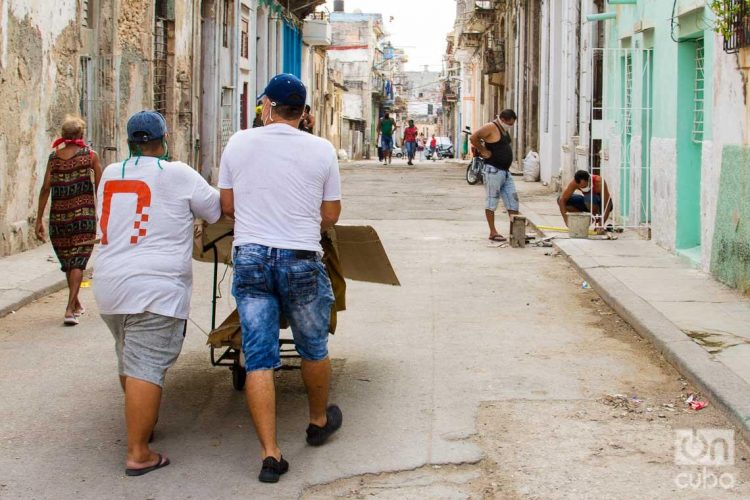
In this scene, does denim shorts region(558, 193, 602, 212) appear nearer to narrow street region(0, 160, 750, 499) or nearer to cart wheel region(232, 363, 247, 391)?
narrow street region(0, 160, 750, 499)

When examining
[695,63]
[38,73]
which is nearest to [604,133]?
[695,63]

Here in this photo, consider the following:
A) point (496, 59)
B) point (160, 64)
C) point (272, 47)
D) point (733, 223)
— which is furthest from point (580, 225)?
point (496, 59)

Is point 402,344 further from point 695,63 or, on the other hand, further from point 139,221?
point 695,63

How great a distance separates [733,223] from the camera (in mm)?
9828

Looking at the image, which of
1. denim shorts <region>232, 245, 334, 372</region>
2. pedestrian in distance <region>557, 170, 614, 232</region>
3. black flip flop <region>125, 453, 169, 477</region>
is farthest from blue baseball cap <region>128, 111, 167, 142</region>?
pedestrian in distance <region>557, 170, 614, 232</region>

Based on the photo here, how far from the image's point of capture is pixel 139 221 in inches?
207

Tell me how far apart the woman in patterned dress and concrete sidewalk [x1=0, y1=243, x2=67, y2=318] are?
843 mm

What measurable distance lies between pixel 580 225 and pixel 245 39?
16942mm

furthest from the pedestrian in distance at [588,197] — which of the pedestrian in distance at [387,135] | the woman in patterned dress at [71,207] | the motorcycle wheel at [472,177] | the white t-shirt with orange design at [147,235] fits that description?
the pedestrian in distance at [387,135]

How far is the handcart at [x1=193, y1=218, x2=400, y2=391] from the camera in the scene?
19.8 feet

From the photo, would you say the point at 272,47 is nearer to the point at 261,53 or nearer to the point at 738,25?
the point at 261,53

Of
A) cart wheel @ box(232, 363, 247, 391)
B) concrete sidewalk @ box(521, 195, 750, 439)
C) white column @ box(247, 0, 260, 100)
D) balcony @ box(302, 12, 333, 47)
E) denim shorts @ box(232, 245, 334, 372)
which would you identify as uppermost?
balcony @ box(302, 12, 333, 47)

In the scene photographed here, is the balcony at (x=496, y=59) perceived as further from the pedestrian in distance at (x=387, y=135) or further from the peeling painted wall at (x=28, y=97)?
the peeling painted wall at (x=28, y=97)

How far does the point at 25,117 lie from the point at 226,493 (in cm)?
926
